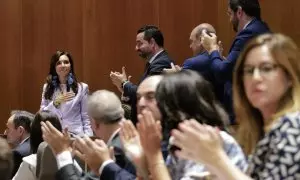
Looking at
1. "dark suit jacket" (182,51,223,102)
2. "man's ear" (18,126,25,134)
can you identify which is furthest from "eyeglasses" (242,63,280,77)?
"man's ear" (18,126,25,134)

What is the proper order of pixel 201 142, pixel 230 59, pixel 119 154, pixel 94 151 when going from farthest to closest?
1. pixel 230 59
2. pixel 119 154
3. pixel 94 151
4. pixel 201 142

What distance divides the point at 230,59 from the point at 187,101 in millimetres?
1680

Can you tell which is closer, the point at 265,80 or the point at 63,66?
the point at 265,80

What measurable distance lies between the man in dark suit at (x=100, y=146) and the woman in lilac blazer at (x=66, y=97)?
8.58 ft

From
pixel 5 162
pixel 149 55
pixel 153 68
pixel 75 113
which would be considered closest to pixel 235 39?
pixel 153 68

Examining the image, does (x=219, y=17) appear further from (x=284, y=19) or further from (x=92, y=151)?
(x=92, y=151)

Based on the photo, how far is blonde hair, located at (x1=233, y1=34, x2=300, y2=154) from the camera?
5.55 feet

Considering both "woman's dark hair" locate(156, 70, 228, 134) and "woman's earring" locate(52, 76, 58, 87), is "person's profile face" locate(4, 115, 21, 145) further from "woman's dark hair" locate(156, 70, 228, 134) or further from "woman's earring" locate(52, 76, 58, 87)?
"woman's dark hair" locate(156, 70, 228, 134)

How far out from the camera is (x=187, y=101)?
6.07 ft

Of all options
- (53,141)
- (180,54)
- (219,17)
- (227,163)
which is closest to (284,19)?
(219,17)

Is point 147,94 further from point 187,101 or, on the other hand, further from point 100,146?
point 187,101

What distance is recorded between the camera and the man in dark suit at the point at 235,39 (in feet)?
11.5

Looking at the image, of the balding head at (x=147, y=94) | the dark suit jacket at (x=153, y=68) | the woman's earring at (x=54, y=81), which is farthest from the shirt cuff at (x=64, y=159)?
the woman's earring at (x=54, y=81)

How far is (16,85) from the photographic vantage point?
698cm
